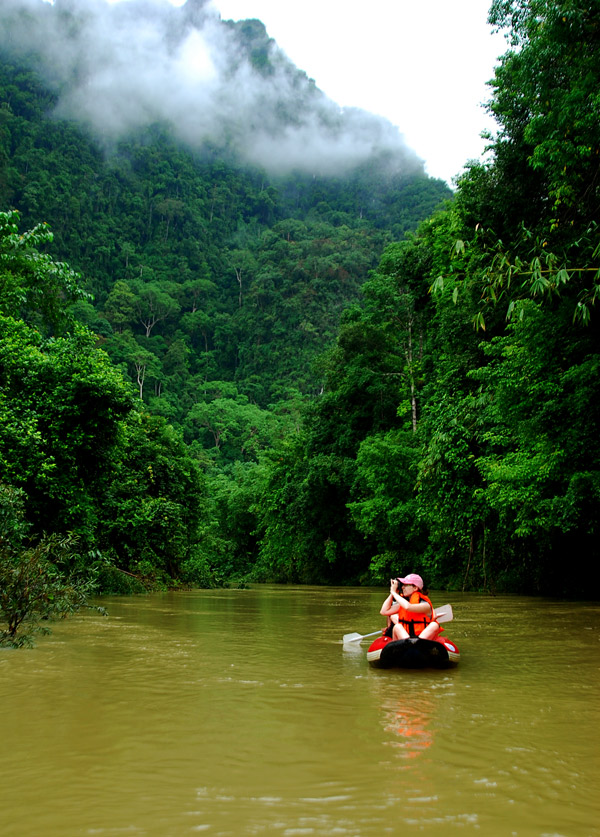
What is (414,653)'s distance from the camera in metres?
7.46

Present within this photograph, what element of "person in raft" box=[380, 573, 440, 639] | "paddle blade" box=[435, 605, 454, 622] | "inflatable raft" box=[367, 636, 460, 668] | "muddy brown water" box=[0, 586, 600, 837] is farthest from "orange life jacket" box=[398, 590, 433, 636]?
"paddle blade" box=[435, 605, 454, 622]

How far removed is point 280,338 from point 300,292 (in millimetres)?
5407

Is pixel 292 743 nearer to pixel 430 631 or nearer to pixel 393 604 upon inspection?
pixel 430 631

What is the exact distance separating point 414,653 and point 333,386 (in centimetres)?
2950

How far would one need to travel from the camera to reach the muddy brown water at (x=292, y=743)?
127 inches

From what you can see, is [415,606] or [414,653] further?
[415,606]

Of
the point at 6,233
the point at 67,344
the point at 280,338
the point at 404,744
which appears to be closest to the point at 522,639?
the point at 404,744

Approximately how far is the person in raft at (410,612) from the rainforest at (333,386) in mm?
3212

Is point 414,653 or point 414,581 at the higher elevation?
point 414,581

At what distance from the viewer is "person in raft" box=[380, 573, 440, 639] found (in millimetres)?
7910

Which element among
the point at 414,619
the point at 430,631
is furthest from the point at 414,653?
the point at 414,619

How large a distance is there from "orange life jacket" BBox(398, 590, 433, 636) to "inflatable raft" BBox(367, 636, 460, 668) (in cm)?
34

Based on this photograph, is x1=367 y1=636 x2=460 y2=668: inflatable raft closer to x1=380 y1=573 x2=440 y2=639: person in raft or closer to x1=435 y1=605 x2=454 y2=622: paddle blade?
x1=380 y1=573 x2=440 y2=639: person in raft

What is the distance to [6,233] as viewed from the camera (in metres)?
15.2
